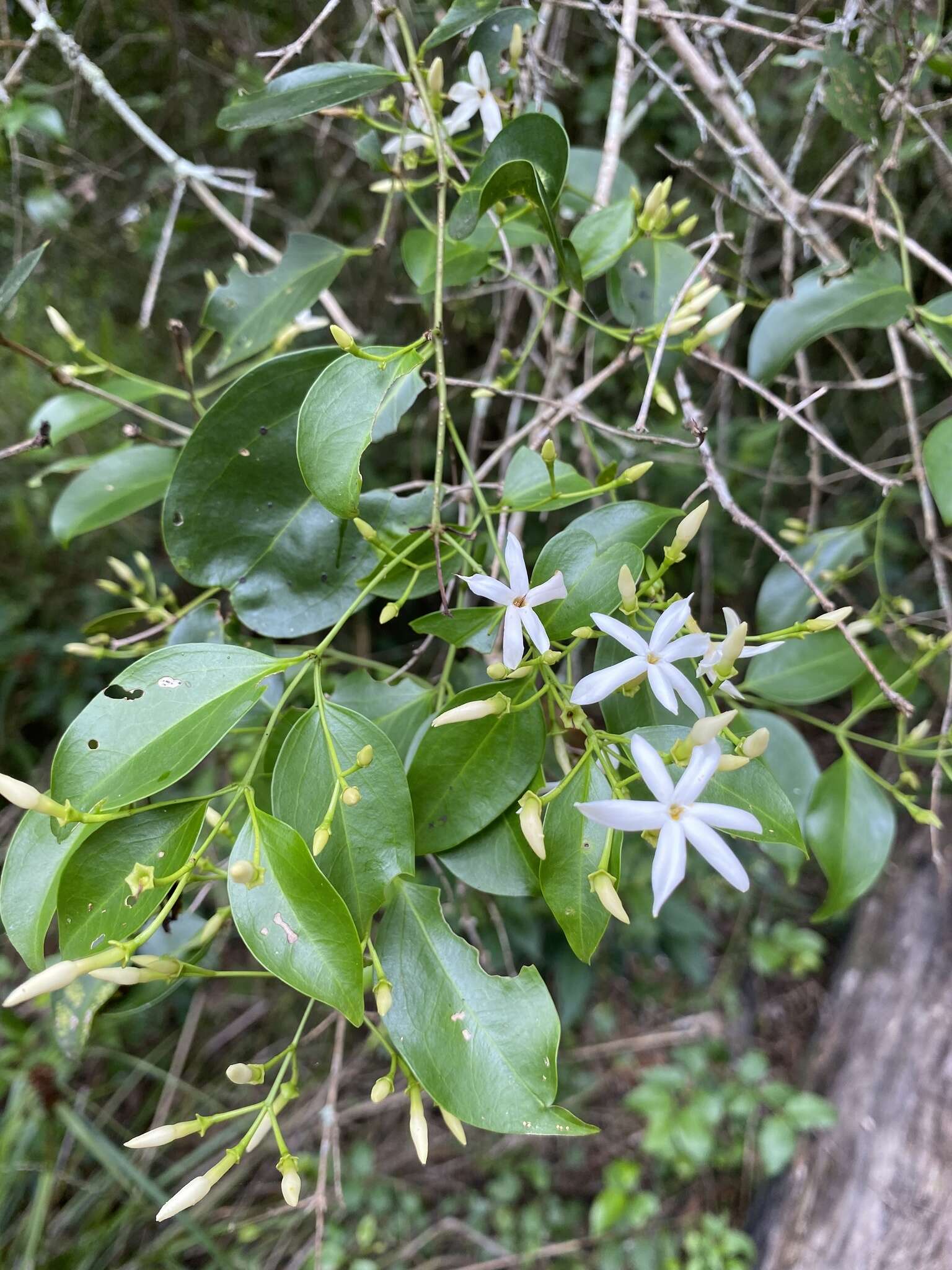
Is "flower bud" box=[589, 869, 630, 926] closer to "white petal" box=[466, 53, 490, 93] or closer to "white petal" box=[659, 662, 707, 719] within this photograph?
"white petal" box=[659, 662, 707, 719]

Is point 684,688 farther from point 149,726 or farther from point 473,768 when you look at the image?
point 149,726

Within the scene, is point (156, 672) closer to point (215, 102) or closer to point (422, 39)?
point (422, 39)

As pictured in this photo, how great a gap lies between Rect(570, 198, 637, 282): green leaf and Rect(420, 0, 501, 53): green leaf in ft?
0.50

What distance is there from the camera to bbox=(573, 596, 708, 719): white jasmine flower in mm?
411

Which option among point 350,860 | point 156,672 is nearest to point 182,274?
point 156,672

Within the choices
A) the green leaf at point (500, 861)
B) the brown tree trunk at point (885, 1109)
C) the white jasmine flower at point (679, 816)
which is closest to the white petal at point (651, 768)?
the white jasmine flower at point (679, 816)

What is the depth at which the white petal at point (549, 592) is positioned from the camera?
42cm

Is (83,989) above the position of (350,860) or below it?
below

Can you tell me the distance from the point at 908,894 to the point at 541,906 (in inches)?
28.7

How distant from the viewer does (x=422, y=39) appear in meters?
1.04

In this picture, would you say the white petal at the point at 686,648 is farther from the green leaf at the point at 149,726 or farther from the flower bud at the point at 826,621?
the green leaf at the point at 149,726

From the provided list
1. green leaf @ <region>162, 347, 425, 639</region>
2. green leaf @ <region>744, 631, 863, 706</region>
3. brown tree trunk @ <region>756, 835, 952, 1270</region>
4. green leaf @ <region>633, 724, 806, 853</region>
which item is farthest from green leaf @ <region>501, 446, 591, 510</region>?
brown tree trunk @ <region>756, 835, 952, 1270</region>

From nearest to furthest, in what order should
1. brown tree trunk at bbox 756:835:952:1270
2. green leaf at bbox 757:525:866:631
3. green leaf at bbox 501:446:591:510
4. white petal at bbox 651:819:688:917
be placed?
white petal at bbox 651:819:688:917, green leaf at bbox 501:446:591:510, green leaf at bbox 757:525:866:631, brown tree trunk at bbox 756:835:952:1270

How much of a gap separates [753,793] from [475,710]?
0.54 ft
